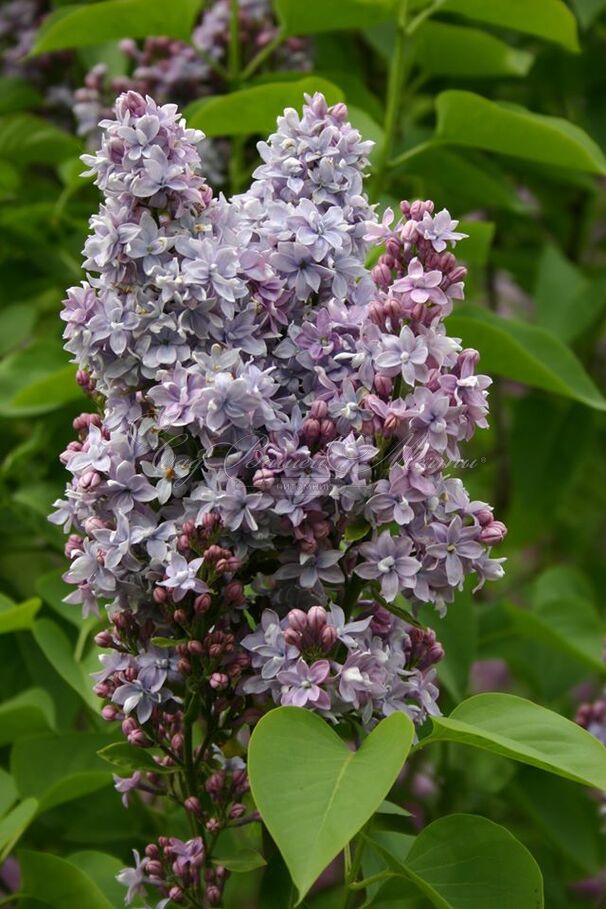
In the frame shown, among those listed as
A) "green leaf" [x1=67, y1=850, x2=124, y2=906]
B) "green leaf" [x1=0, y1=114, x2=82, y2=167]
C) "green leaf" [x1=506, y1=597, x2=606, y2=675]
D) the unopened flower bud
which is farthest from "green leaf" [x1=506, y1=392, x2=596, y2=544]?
the unopened flower bud

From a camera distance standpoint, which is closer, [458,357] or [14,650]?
[458,357]

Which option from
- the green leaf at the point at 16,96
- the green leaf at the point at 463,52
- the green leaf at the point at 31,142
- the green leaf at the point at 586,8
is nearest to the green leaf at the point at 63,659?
the green leaf at the point at 31,142

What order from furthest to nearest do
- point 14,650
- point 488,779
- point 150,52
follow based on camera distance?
1. point 488,779
2. point 150,52
3. point 14,650

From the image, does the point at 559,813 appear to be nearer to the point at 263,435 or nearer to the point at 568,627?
the point at 568,627

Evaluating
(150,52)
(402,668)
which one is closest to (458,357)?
(402,668)

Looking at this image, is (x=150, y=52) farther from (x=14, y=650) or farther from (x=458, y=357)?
(x=458, y=357)

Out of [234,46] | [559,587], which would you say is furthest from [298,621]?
[559,587]
